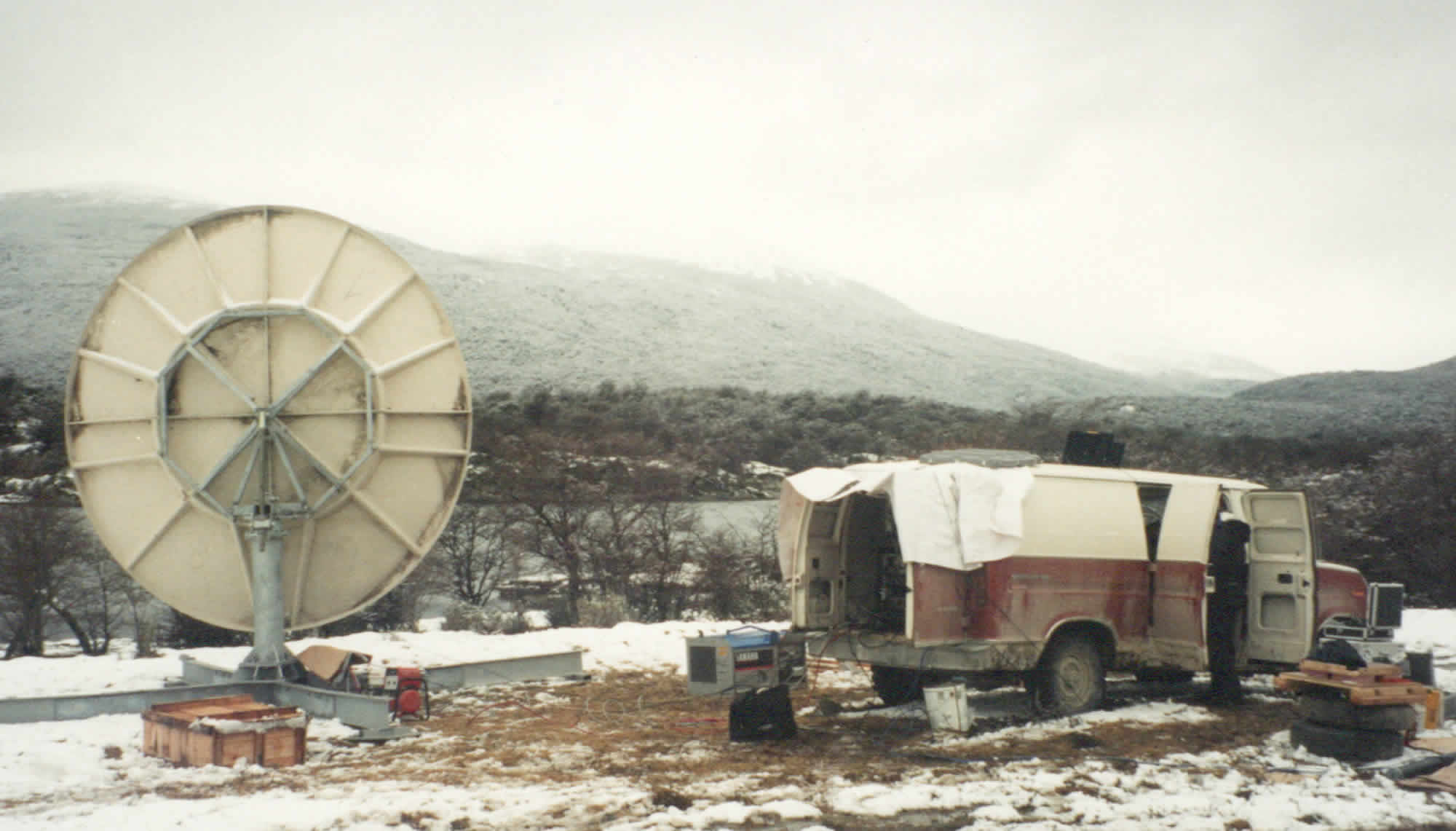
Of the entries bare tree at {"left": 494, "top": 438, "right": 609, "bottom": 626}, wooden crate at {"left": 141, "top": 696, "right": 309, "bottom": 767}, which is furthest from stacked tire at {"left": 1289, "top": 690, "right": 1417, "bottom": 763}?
bare tree at {"left": 494, "top": 438, "right": 609, "bottom": 626}

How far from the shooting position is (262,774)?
7.97 m

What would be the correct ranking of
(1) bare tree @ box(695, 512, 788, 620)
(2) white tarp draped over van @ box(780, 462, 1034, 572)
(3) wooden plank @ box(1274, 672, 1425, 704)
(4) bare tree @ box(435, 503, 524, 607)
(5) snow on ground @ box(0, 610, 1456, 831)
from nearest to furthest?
(5) snow on ground @ box(0, 610, 1456, 831)
(3) wooden plank @ box(1274, 672, 1425, 704)
(2) white tarp draped over van @ box(780, 462, 1034, 572)
(1) bare tree @ box(695, 512, 788, 620)
(4) bare tree @ box(435, 503, 524, 607)

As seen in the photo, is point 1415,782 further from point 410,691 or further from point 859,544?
point 410,691

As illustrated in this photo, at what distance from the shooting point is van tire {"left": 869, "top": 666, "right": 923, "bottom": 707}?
10.8m

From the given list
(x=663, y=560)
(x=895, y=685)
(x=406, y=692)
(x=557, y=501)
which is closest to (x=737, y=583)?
(x=663, y=560)

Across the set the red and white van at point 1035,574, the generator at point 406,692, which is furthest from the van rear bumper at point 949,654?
the generator at point 406,692

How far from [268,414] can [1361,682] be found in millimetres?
9852

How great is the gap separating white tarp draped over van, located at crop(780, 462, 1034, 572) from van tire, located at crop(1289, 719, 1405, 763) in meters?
2.57

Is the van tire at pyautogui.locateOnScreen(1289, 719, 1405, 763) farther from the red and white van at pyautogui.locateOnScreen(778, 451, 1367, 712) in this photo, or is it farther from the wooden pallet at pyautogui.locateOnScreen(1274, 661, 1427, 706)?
the red and white van at pyautogui.locateOnScreen(778, 451, 1367, 712)

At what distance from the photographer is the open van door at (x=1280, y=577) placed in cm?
1015

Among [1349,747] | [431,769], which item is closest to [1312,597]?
[1349,747]

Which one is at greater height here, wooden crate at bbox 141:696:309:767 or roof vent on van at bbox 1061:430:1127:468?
roof vent on van at bbox 1061:430:1127:468

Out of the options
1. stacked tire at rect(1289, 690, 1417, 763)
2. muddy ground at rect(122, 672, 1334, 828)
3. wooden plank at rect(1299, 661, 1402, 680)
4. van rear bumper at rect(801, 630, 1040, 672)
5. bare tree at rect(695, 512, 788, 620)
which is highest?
wooden plank at rect(1299, 661, 1402, 680)

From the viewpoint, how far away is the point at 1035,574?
9406mm
